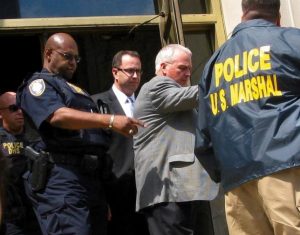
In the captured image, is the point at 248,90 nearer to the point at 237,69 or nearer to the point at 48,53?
the point at 237,69

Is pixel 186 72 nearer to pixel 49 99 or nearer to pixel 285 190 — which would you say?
pixel 49 99

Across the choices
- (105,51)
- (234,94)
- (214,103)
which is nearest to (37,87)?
(214,103)

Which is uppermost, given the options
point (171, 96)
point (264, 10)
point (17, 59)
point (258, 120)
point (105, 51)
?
point (17, 59)

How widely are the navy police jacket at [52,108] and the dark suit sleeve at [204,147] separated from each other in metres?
0.87

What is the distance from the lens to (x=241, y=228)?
3.70 metres

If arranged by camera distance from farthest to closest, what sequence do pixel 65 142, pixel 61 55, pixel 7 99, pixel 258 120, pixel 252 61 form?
pixel 7 99, pixel 61 55, pixel 65 142, pixel 252 61, pixel 258 120

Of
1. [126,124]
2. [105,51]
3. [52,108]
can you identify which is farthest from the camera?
[105,51]

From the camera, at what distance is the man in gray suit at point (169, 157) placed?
4.52 m

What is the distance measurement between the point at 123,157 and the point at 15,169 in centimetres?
84

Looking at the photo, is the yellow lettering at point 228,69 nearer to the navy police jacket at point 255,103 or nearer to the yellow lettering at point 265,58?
the navy police jacket at point 255,103

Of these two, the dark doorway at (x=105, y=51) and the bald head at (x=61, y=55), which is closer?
the bald head at (x=61, y=55)

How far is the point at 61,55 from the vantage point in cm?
454

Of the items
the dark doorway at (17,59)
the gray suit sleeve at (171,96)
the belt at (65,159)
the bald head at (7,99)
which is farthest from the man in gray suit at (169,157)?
the dark doorway at (17,59)

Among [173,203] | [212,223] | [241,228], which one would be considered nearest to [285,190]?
[241,228]
